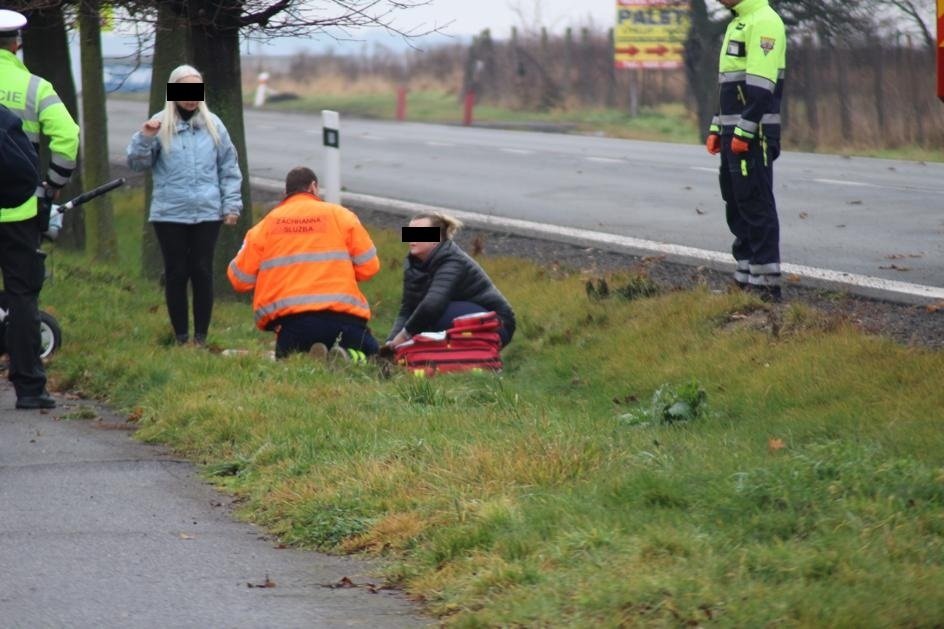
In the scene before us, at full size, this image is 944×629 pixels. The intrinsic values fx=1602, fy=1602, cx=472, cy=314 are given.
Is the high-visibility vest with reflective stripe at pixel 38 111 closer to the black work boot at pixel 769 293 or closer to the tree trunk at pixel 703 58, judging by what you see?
the black work boot at pixel 769 293

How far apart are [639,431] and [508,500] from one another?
5.20 ft

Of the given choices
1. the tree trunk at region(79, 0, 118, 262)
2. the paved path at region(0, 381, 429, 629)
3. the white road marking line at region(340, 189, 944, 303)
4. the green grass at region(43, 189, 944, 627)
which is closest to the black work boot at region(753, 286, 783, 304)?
the green grass at region(43, 189, 944, 627)

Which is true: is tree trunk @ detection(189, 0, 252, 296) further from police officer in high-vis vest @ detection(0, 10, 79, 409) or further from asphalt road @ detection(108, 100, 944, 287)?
asphalt road @ detection(108, 100, 944, 287)

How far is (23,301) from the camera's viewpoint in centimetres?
869

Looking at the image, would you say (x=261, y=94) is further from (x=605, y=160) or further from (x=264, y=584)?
(x=264, y=584)

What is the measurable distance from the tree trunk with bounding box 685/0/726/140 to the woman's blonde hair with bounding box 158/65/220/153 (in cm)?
2148

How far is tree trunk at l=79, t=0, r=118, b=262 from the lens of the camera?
1498 cm

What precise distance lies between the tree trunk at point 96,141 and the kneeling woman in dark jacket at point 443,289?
567 centimetres

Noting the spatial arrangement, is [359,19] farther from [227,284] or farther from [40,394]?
[40,394]

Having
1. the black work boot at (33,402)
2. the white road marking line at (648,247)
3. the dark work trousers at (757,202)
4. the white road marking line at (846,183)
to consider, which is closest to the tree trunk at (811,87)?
the white road marking line at (846,183)

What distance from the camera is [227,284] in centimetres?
1279

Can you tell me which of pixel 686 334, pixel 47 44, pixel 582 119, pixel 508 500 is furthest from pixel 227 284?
pixel 582 119

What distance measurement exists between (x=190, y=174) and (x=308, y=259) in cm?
111

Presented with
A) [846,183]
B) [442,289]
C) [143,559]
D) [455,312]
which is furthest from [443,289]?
[846,183]
